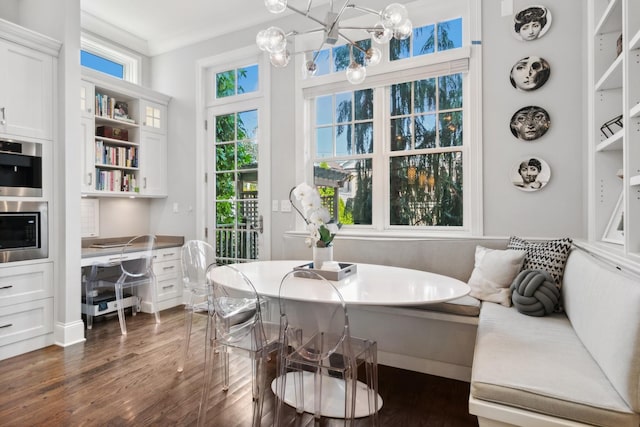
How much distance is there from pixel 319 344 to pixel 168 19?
387 cm

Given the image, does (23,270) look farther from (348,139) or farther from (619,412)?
(619,412)

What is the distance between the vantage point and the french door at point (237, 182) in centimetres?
381

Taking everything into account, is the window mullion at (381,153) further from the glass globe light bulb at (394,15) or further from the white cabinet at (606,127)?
the white cabinet at (606,127)

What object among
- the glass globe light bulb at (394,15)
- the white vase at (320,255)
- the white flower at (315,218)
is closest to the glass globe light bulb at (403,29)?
the glass globe light bulb at (394,15)

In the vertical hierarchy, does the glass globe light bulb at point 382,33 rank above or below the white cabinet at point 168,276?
above

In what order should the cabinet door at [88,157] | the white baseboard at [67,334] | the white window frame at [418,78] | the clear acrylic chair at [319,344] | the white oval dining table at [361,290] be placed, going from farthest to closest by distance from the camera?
1. the cabinet door at [88,157]
2. the white baseboard at [67,334]
3. the white window frame at [418,78]
4. the white oval dining table at [361,290]
5. the clear acrylic chair at [319,344]

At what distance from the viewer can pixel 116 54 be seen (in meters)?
4.23

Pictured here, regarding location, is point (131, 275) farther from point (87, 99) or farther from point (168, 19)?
point (168, 19)

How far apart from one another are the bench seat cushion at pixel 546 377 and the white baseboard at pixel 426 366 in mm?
692

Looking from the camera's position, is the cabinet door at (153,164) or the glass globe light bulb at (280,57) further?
the cabinet door at (153,164)

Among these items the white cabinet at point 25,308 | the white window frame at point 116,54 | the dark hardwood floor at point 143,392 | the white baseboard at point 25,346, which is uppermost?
the white window frame at point 116,54

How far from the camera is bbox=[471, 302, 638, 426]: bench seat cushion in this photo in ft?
3.85

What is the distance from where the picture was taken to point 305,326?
1.64 m

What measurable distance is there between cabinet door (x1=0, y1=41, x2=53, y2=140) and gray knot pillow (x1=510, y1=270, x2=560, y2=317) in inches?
144
